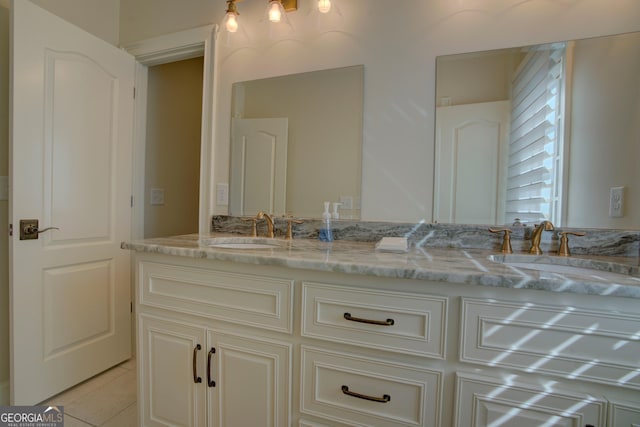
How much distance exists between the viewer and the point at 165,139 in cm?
246

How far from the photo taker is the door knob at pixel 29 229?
4.79ft

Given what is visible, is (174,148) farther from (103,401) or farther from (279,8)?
(103,401)

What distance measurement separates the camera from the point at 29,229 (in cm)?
148

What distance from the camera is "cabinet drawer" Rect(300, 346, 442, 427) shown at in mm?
848

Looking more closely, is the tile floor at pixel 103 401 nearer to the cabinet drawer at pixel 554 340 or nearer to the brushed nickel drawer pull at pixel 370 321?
the brushed nickel drawer pull at pixel 370 321

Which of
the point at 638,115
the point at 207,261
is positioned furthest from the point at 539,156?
the point at 207,261

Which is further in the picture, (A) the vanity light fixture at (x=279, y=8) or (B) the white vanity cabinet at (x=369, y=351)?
(A) the vanity light fixture at (x=279, y=8)

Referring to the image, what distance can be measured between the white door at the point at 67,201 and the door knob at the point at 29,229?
2 centimetres

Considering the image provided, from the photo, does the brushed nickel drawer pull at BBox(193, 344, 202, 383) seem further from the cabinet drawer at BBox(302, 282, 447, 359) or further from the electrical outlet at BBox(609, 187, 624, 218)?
the electrical outlet at BBox(609, 187, 624, 218)

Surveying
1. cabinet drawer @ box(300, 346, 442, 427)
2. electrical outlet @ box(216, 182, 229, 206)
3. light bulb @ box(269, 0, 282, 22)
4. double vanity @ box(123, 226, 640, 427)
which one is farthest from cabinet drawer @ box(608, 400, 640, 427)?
light bulb @ box(269, 0, 282, 22)

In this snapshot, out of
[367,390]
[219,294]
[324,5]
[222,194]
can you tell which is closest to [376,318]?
[367,390]

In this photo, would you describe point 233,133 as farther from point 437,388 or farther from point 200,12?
point 437,388

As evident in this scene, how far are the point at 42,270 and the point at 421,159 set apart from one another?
6.58 feet

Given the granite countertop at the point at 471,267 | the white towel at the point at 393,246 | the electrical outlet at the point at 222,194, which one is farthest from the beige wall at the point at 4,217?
the white towel at the point at 393,246
